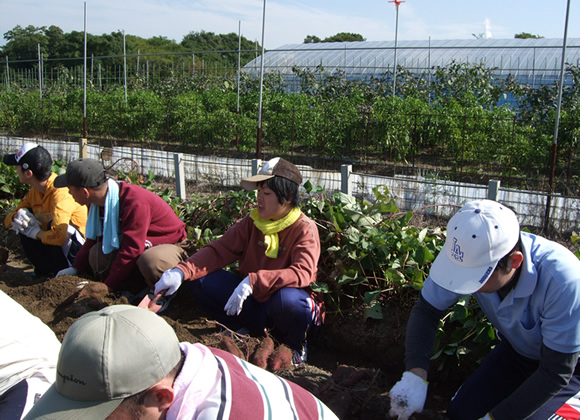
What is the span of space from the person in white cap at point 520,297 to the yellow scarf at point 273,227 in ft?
3.29

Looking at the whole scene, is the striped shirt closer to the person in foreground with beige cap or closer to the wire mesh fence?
the person in foreground with beige cap

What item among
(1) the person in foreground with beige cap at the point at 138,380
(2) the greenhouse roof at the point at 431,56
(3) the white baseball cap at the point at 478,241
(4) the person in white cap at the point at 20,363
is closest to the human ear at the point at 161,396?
(1) the person in foreground with beige cap at the point at 138,380

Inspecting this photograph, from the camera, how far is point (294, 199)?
8.89ft

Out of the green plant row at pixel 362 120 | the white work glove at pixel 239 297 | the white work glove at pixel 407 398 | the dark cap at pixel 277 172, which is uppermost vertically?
the green plant row at pixel 362 120

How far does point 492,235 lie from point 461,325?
3.69ft

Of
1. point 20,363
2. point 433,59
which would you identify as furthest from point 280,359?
point 433,59

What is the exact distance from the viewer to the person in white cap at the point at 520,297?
161 cm

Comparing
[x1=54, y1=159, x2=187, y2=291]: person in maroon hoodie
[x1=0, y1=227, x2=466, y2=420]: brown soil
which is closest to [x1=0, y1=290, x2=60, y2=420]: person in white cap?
[x1=0, y1=227, x2=466, y2=420]: brown soil

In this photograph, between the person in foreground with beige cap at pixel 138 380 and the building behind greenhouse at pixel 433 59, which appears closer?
the person in foreground with beige cap at pixel 138 380

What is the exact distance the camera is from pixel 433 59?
1553cm

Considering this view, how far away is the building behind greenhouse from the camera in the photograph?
1286 cm

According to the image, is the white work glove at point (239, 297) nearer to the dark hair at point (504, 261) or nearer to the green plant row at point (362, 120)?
the dark hair at point (504, 261)

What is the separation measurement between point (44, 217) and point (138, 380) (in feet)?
10.6

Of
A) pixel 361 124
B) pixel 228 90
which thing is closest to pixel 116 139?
pixel 228 90
